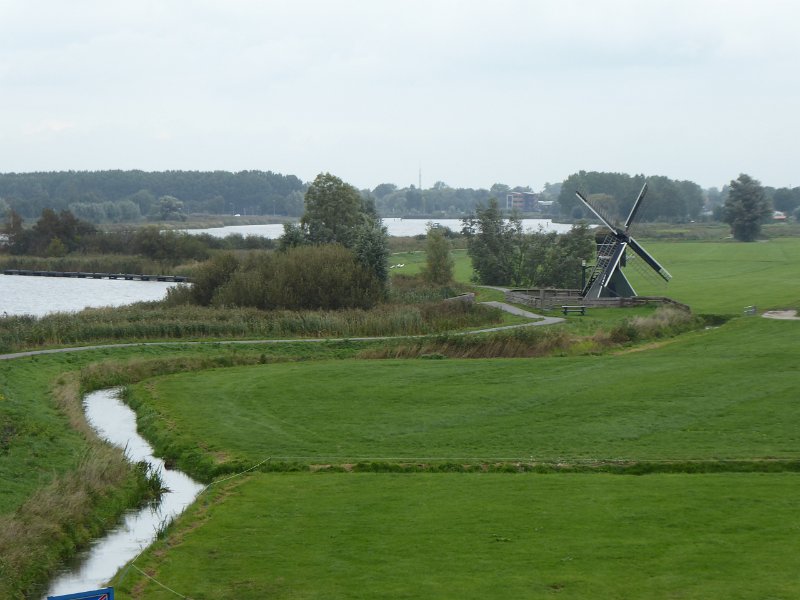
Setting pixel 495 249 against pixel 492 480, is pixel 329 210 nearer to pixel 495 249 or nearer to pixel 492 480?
pixel 495 249

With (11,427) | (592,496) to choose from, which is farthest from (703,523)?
(11,427)

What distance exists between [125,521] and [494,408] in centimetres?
1303

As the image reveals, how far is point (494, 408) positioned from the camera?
3197cm

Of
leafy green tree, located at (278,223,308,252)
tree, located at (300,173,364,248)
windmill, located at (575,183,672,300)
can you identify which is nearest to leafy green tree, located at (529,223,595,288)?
windmill, located at (575,183,672,300)

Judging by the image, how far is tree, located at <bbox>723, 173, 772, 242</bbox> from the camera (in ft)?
427

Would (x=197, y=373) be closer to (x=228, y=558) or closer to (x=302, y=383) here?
(x=302, y=383)

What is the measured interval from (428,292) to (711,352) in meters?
32.2

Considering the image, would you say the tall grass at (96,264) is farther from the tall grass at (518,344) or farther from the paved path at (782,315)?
the paved path at (782,315)

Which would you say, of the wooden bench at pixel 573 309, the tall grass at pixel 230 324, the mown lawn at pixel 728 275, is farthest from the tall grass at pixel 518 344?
the mown lawn at pixel 728 275

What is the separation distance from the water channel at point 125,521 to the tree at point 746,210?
363 ft

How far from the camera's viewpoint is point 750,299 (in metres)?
64.6

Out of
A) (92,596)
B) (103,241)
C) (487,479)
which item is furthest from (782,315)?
(103,241)

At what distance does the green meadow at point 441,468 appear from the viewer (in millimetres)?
17234

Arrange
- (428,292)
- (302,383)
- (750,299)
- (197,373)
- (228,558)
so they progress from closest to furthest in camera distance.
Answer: (228,558) < (302,383) < (197,373) < (750,299) < (428,292)
